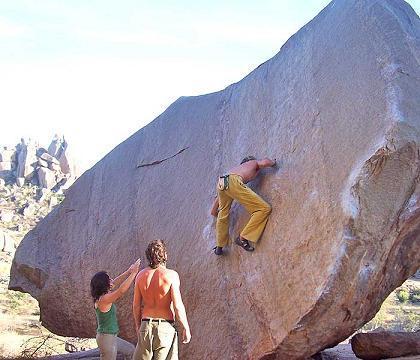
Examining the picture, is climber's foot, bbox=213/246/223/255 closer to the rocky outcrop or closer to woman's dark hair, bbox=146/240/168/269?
woman's dark hair, bbox=146/240/168/269

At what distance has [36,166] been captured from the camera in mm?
54875

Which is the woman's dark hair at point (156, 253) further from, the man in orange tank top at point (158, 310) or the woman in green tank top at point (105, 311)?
the woman in green tank top at point (105, 311)

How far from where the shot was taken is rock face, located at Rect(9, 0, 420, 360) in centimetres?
597

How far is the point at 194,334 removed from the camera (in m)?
7.41

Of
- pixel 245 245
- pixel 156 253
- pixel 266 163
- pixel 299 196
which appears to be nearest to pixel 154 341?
pixel 156 253

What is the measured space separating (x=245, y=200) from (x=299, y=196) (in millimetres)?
675

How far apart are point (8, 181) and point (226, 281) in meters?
49.3

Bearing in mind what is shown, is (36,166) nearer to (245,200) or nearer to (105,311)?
(245,200)

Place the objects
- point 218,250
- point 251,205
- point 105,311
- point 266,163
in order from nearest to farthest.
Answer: point 105,311
point 251,205
point 266,163
point 218,250

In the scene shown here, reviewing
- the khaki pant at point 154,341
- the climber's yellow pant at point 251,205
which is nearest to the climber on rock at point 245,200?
the climber's yellow pant at point 251,205

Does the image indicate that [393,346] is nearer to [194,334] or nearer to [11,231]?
[194,334]

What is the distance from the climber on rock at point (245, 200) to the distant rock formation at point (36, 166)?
4688 cm

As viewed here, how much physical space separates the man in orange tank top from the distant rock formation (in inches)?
1905

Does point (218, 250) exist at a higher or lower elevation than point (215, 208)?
lower
